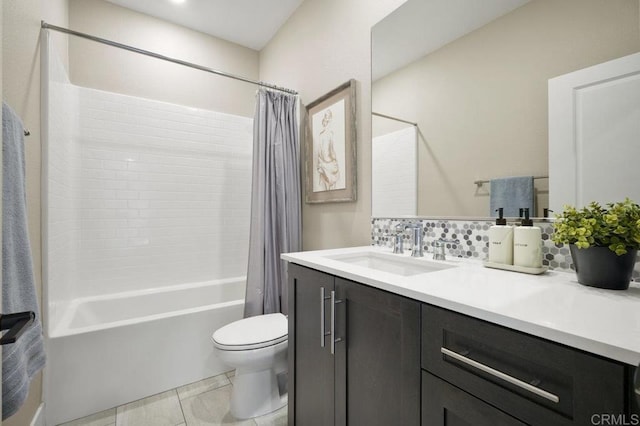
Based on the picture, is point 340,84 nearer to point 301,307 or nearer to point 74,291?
point 301,307

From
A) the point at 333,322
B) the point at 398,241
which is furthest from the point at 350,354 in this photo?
the point at 398,241

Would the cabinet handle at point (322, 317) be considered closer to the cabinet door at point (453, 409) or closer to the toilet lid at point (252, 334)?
the cabinet door at point (453, 409)

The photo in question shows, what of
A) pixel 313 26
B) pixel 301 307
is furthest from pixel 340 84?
pixel 301 307

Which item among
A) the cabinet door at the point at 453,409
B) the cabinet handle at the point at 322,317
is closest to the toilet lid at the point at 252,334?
the cabinet handle at the point at 322,317

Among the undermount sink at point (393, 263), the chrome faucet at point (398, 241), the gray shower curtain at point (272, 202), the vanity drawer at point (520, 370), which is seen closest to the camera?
the vanity drawer at point (520, 370)

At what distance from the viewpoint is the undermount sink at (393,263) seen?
1.23m

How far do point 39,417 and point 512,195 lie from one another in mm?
2456

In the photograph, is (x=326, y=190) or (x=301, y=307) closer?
(x=301, y=307)

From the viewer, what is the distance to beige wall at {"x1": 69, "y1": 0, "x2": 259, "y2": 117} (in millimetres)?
2277

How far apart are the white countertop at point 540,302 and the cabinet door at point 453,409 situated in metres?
0.19

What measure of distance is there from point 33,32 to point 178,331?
6.05 ft

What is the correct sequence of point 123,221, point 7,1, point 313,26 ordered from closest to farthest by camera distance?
point 7,1 < point 313,26 < point 123,221

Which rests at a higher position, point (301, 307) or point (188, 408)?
point (301, 307)

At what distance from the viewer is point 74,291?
2.17 metres
